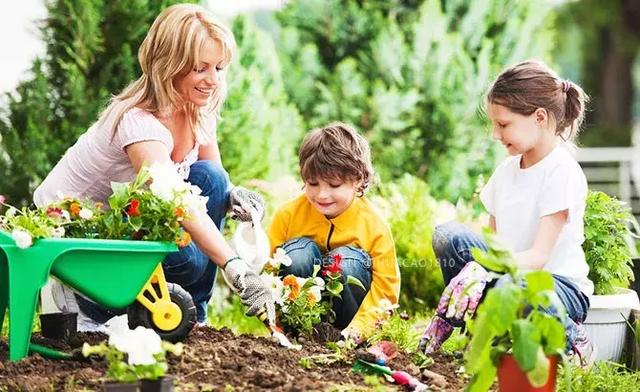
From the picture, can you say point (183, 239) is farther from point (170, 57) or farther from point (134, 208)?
point (170, 57)

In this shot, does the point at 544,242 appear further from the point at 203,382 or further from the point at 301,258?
the point at 203,382

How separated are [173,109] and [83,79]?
157cm

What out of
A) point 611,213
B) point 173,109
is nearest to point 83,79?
point 173,109

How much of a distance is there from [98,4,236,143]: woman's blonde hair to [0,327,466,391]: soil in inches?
34.2

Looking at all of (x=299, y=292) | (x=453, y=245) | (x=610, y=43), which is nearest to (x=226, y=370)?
(x=299, y=292)

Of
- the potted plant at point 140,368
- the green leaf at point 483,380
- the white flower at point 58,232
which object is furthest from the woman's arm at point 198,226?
the green leaf at point 483,380

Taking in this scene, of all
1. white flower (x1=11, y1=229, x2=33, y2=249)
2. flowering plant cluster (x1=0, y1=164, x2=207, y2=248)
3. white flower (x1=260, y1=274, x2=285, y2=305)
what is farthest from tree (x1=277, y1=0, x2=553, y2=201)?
white flower (x1=11, y1=229, x2=33, y2=249)

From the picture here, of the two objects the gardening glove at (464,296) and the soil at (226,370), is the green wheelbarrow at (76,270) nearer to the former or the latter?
the soil at (226,370)

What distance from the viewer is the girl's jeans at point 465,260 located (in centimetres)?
384

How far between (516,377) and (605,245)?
55.0 inches

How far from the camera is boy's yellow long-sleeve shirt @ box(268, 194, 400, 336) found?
4344 millimetres

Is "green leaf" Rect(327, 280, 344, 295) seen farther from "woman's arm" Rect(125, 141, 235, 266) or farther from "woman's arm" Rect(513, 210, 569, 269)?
"woman's arm" Rect(513, 210, 569, 269)

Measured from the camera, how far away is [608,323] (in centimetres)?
415

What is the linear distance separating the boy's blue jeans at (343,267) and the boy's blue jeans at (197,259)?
1.01ft
